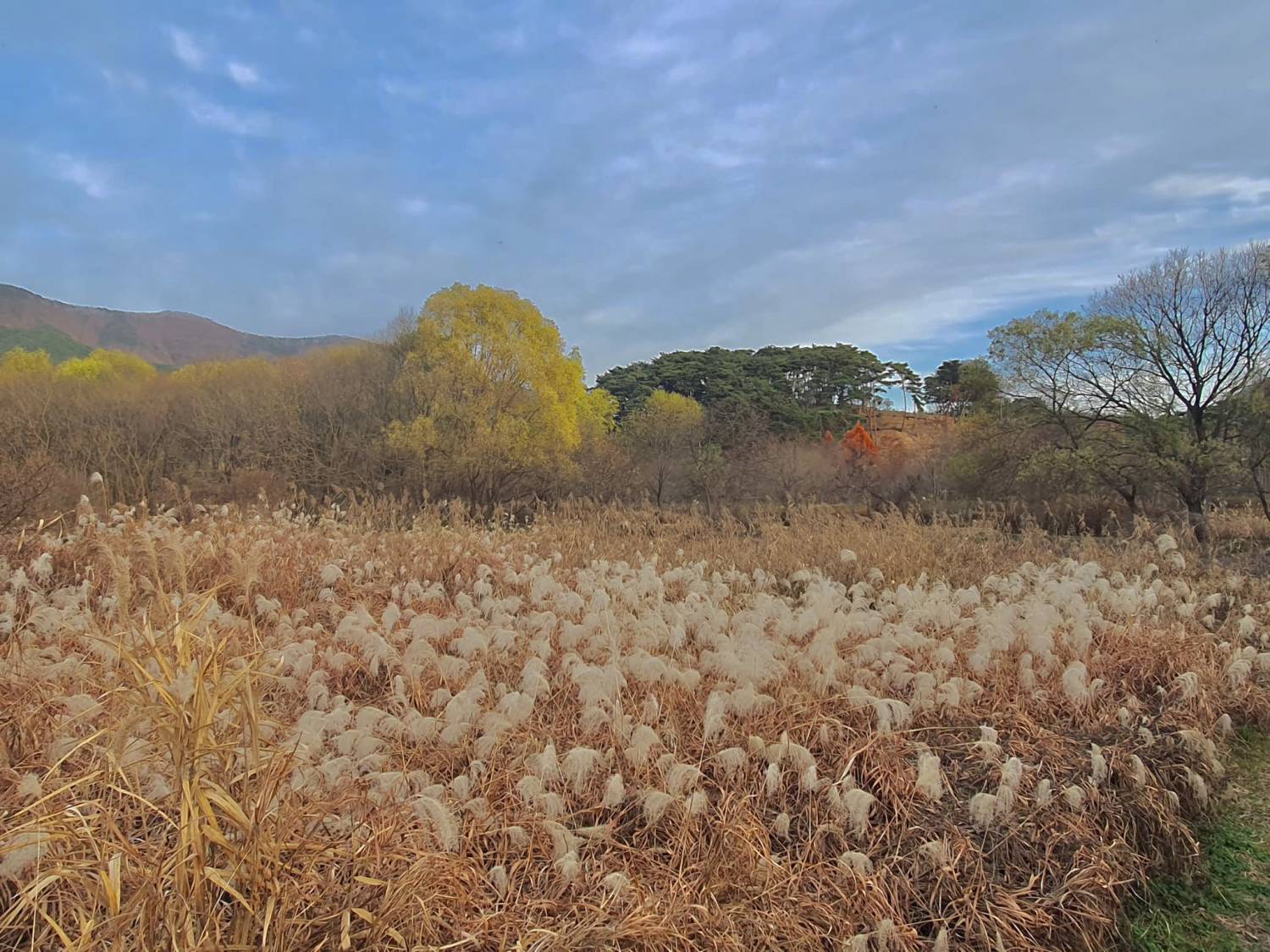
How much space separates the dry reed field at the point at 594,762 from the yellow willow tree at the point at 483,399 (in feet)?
55.0

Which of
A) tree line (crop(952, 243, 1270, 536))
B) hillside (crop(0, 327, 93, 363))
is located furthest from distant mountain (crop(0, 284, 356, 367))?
tree line (crop(952, 243, 1270, 536))

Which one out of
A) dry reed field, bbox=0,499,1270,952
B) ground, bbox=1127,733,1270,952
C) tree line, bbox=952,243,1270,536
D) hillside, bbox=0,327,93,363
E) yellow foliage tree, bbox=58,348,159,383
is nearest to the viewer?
dry reed field, bbox=0,499,1270,952

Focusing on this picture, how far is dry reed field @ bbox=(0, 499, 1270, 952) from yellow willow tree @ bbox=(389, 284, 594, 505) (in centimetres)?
1676

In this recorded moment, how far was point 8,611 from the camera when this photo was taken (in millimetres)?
5008

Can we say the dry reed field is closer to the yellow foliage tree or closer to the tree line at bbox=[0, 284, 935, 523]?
the tree line at bbox=[0, 284, 935, 523]

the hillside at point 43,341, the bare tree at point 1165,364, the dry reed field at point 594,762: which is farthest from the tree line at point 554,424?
the hillside at point 43,341

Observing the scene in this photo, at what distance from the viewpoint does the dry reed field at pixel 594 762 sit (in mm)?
2152

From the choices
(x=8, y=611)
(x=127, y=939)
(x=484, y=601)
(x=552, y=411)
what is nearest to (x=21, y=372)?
(x=552, y=411)

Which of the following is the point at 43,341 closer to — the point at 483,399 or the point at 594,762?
the point at 483,399

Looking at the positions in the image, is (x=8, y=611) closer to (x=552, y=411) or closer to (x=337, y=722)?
(x=337, y=722)

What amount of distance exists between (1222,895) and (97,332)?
106 meters

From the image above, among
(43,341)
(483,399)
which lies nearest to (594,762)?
(483,399)

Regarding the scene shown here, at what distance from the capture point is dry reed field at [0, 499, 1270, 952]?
2.15m

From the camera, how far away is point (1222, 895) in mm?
3225
